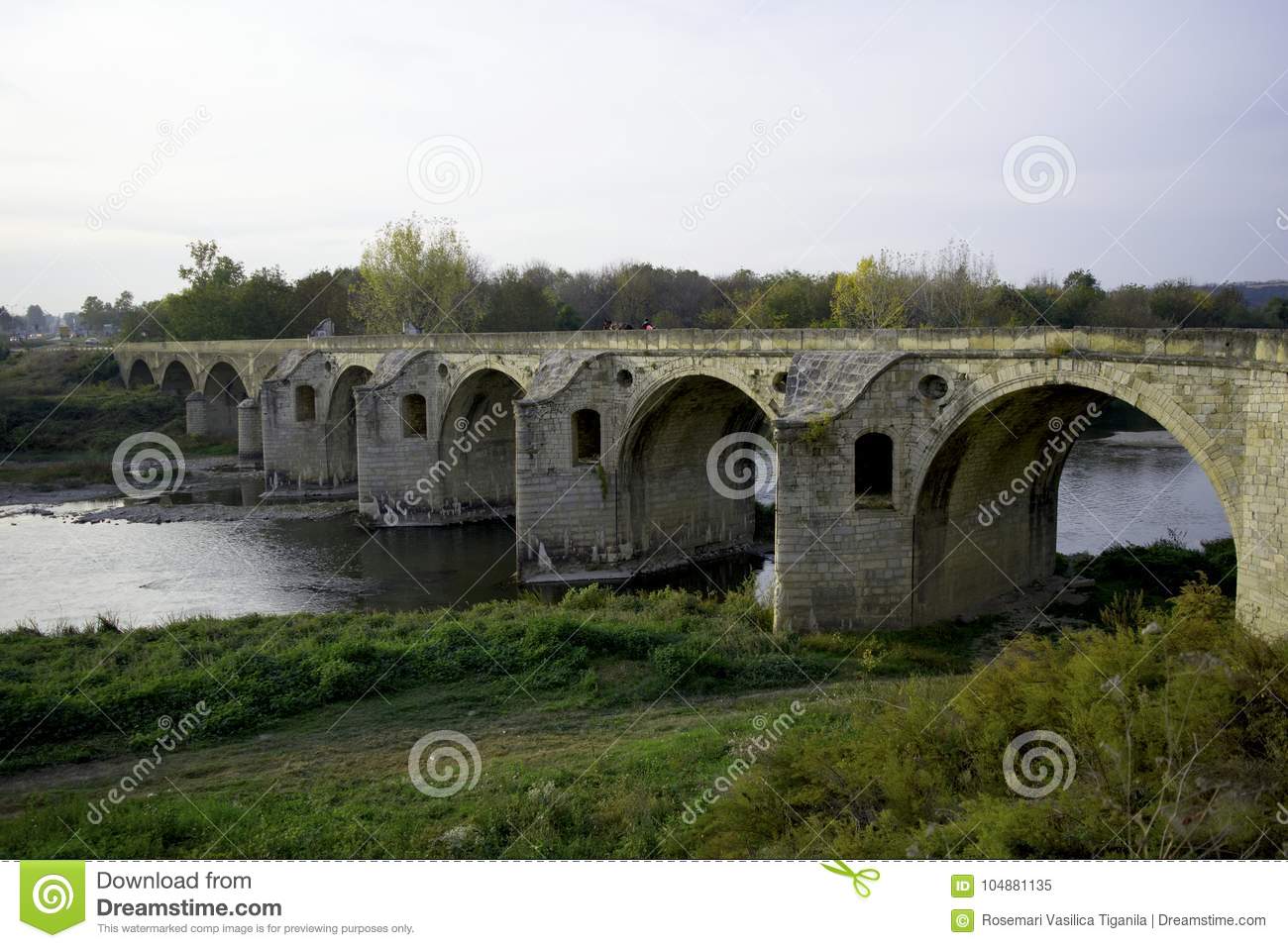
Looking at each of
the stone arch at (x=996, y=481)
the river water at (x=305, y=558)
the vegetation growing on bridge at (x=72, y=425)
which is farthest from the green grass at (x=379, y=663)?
the vegetation growing on bridge at (x=72, y=425)

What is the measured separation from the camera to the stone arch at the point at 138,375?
58.7 m

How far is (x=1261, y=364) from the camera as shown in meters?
10.3

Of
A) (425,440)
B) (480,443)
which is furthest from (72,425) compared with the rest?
(480,443)

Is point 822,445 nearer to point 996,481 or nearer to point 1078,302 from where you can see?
point 996,481

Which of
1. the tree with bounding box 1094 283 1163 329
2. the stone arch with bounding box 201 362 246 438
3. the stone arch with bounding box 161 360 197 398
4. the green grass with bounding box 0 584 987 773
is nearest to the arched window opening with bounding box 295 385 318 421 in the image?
the stone arch with bounding box 201 362 246 438

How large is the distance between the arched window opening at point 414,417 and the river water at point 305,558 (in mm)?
2827

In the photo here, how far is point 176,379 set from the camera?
177ft

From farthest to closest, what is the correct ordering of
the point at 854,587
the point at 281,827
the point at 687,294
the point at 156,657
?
the point at 687,294 < the point at 854,587 < the point at 156,657 < the point at 281,827

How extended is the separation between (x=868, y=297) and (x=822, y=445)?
62.6 ft

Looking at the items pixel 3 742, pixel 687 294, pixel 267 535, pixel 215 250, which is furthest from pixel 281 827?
pixel 215 250

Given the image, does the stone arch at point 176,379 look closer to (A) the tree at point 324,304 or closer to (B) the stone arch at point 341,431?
(A) the tree at point 324,304

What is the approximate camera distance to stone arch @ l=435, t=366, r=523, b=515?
27.8m

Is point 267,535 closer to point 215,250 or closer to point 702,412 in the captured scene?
point 702,412

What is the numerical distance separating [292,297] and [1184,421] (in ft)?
178
